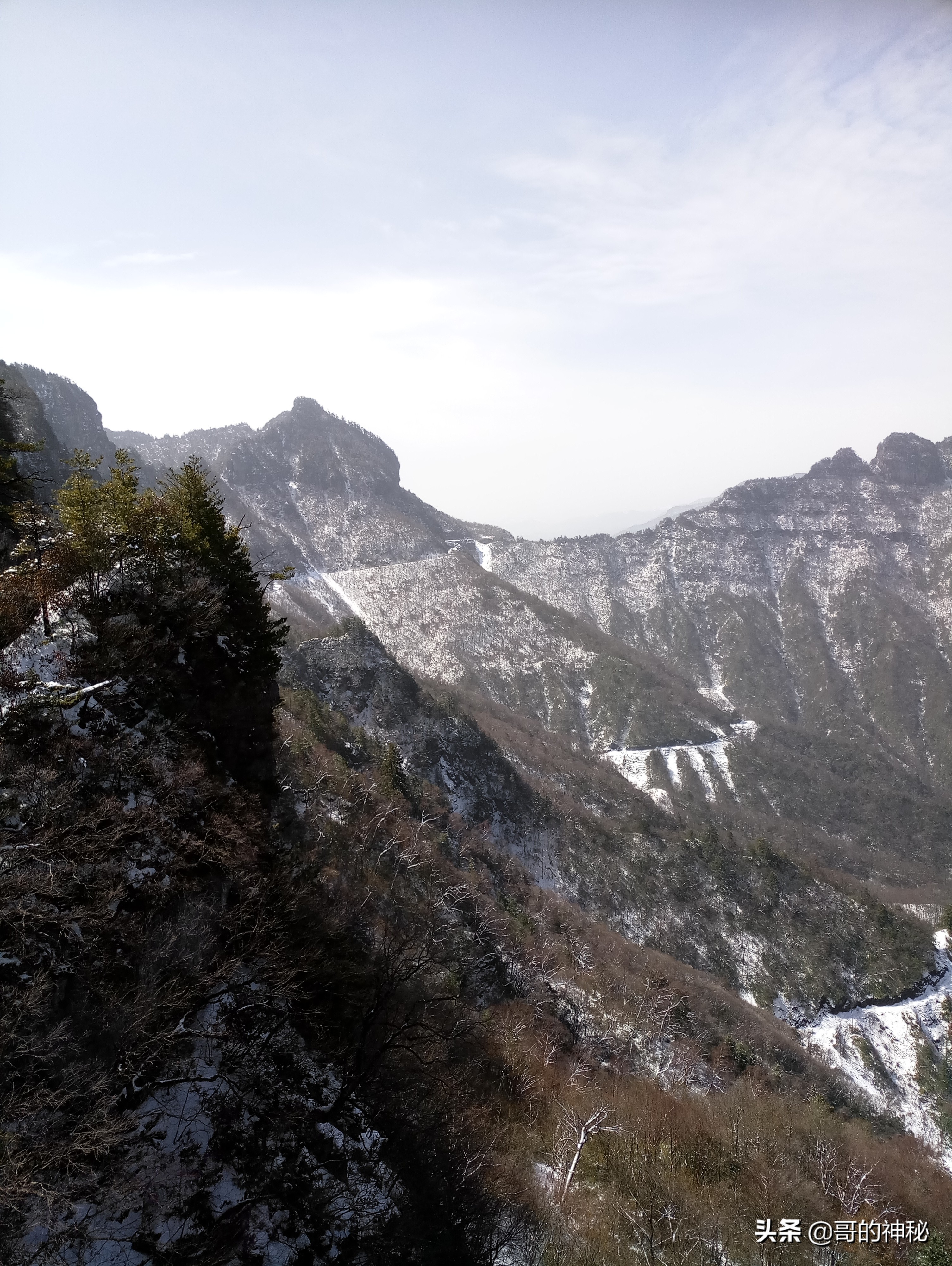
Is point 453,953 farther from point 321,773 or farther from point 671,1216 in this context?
point 671,1216

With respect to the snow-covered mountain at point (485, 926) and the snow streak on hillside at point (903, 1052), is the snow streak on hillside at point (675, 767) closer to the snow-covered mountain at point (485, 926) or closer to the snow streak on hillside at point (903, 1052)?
the snow-covered mountain at point (485, 926)

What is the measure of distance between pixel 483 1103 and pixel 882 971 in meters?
77.1

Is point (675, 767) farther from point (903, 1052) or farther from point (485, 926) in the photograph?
point (485, 926)

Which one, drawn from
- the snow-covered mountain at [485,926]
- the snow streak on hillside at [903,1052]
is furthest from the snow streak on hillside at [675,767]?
the snow streak on hillside at [903,1052]

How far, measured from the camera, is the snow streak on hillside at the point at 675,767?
148 m

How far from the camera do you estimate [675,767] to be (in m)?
156

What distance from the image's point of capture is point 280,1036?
17.3 meters

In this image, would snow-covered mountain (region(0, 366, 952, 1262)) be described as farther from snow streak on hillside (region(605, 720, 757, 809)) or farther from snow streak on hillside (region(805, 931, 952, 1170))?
snow streak on hillside (region(605, 720, 757, 809))

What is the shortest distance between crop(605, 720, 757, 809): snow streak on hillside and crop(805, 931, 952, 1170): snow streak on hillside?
6613 cm

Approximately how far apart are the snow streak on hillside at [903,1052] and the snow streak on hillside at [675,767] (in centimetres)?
6613

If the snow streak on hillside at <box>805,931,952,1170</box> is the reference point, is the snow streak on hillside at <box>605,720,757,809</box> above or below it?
above

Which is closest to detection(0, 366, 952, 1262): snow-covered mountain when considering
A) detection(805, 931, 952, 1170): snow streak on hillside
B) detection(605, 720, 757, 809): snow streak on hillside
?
detection(805, 931, 952, 1170): snow streak on hillside

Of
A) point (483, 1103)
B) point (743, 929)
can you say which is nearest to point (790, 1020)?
point (743, 929)

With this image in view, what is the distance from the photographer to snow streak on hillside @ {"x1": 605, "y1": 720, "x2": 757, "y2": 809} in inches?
5837
